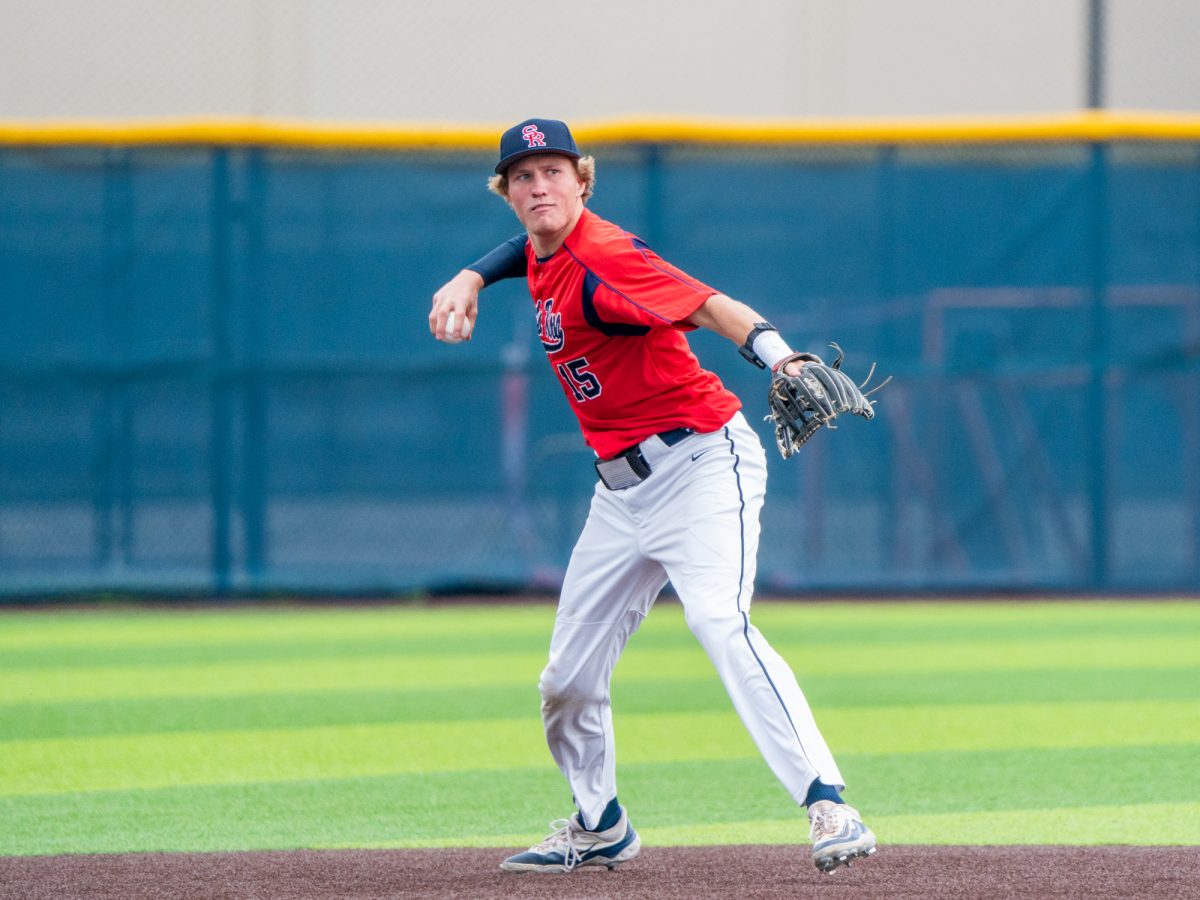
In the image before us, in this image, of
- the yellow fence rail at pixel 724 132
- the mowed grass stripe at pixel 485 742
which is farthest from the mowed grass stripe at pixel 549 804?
the yellow fence rail at pixel 724 132

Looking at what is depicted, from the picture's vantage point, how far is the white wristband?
404cm

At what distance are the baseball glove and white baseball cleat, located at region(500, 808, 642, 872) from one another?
47.1 inches

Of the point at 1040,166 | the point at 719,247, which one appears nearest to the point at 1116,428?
the point at 1040,166

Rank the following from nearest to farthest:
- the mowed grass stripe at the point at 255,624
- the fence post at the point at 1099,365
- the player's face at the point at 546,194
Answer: the player's face at the point at 546,194 → the mowed grass stripe at the point at 255,624 → the fence post at the point at 1099,365

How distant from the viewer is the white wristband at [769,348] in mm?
4035

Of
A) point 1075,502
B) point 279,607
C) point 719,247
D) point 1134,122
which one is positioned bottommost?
point 279,607

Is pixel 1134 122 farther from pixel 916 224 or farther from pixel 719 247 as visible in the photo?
pixel 719 247

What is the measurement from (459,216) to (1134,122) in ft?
16.1

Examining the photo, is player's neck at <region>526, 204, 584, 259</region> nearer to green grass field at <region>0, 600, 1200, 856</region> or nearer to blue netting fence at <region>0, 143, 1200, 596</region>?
green grass field at <region>0, 600, 1200, 856</region>

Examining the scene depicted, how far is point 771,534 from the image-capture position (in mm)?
12023

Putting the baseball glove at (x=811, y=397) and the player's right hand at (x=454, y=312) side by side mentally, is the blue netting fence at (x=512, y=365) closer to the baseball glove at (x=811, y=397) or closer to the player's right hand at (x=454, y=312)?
the player's right hand at (x=454, y=312)

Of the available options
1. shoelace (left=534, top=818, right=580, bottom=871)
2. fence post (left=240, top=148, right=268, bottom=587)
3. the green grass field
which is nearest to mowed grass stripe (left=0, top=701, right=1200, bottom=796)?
the green grass field

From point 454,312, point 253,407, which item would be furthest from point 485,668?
point 454,312

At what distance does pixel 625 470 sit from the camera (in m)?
4.49
